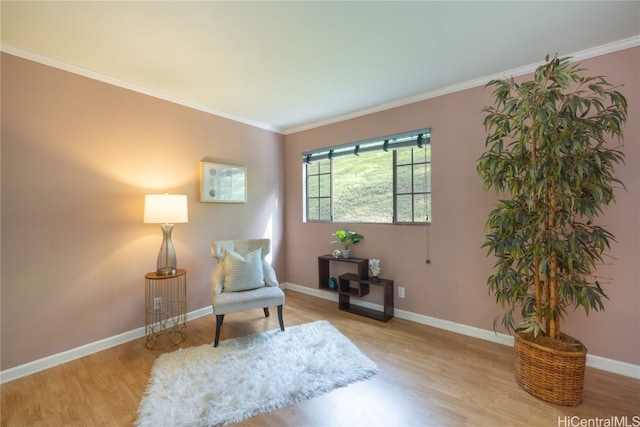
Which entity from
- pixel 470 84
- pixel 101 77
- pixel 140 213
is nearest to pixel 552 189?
pixel 470 84

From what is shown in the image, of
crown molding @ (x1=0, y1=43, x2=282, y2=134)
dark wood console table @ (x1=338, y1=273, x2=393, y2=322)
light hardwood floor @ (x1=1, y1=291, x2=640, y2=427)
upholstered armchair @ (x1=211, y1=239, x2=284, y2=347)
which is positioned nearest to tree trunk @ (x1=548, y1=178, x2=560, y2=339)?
light hardwood floor @ (x1=1, y1=291, x2=640, y2=427)

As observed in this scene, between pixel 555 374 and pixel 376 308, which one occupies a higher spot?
pixel 555 374

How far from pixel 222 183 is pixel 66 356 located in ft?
7.11

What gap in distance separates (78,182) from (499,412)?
145 inches

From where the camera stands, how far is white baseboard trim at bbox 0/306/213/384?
79.0 inches

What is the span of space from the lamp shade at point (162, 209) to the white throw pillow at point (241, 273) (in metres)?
0.63

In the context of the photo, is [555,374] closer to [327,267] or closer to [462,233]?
[462,233]

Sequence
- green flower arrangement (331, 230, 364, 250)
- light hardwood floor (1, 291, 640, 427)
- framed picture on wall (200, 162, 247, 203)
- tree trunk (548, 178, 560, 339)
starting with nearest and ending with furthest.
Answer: light hardwood floor (1, 291, 640, 427) < tree trunk (548, 178, 560, 339) < framed picture on wall (200, 162, 247, 203) < green flower arrangement (331, 230, 364, 250)

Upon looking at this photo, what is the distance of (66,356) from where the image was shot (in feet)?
7.38

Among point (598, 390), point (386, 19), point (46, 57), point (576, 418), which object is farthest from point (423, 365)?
point (46, 57)

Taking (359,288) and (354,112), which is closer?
(359,288)

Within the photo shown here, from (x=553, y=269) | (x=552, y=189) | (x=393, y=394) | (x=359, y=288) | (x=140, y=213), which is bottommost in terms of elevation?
(x=393, y=394)

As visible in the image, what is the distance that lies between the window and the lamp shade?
1.95 m

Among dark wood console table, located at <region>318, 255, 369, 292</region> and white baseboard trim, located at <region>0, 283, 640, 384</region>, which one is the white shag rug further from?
dark wood console table, located at <region>318, 255, 369, 292</region>
